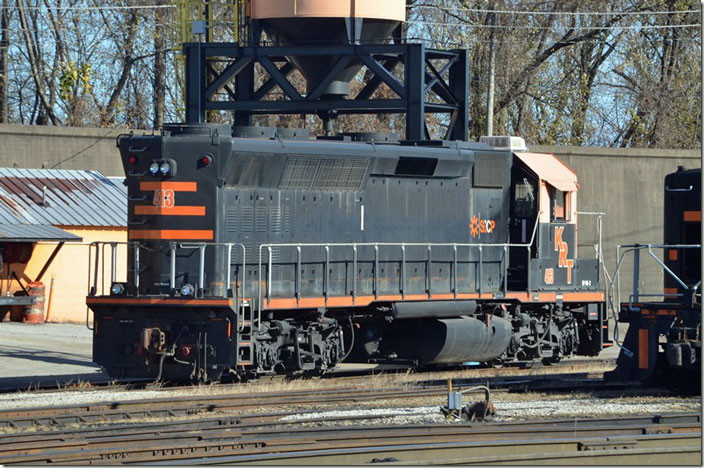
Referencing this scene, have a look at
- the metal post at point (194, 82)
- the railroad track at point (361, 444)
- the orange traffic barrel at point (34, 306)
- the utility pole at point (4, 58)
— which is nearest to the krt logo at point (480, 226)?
the metal post at point (194, 82)

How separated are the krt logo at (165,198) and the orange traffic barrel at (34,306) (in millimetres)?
11958

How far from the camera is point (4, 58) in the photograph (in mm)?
43469

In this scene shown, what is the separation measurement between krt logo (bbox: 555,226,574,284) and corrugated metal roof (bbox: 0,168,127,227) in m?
12.4

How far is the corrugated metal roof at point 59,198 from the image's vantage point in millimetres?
27375

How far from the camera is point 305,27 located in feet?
70.9

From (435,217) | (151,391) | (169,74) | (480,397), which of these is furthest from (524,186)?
(169,74)

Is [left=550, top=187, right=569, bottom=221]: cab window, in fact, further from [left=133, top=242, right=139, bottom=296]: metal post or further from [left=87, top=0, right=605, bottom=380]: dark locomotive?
[left=133, top=242, right=139, bottom=296]: metal post

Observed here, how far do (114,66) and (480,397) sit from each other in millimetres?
33273

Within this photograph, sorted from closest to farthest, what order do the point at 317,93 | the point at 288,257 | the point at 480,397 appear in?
the point at 480,397 → the point at 288,257 → the point at 317,93

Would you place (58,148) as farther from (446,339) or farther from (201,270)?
(446,339)

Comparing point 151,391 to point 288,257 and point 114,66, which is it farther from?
point 114,66

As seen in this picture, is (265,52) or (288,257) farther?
(265,52)

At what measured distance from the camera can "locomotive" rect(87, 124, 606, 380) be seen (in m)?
16.0

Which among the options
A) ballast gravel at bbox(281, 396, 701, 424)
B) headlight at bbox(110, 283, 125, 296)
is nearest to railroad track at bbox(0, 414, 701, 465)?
ballast gravel at bbox(281, 396, 701, 424)
